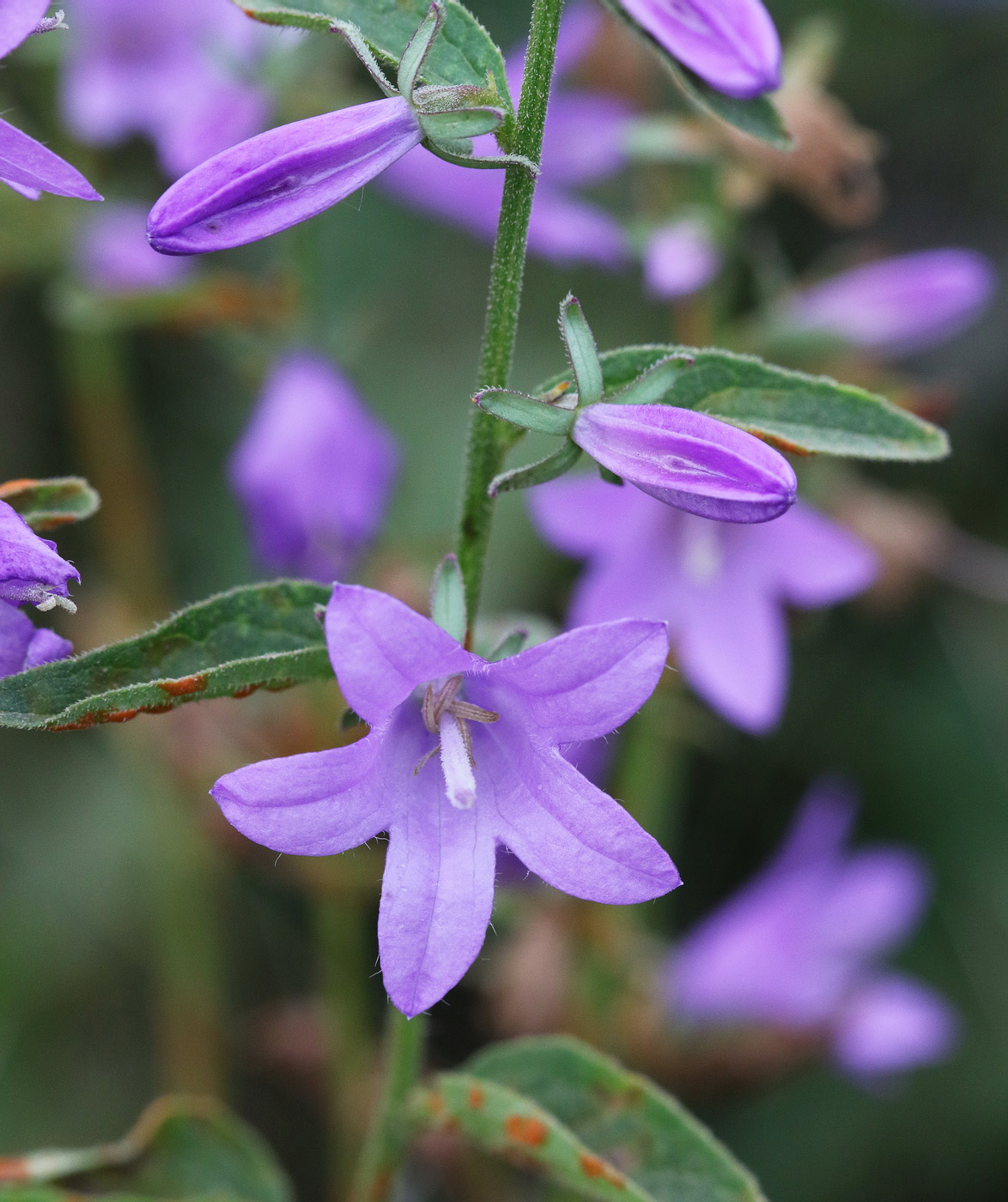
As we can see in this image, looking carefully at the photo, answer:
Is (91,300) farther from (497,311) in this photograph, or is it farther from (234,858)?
(497,311)

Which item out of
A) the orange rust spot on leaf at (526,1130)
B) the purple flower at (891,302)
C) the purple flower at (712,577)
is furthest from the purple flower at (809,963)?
the orange rust spot on leaf at (526,1130)

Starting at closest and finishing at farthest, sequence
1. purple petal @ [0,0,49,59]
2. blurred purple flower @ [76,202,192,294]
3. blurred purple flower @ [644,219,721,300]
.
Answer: purple petal @ [0,0,49,59] < blurred purple flower @ [644,219,721,300] < blurred purple flower @ [76,202,192,294]

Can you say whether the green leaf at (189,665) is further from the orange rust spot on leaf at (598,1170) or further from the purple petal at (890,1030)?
the purple petal at (890,1030)

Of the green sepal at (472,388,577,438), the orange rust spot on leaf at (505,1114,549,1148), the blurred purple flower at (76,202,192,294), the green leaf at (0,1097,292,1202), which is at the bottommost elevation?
the green leaf at (0,1097,292,1202)

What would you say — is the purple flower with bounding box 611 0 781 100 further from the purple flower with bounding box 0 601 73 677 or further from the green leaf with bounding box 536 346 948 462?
the purple flower with bounding box 0 601 73 677

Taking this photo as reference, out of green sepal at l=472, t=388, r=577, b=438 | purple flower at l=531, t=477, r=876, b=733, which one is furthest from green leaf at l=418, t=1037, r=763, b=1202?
purple flower at l=531, t=477, r=876, b=733

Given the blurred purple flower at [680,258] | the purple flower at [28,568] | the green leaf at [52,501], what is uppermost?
the purple flower at [28,568]
